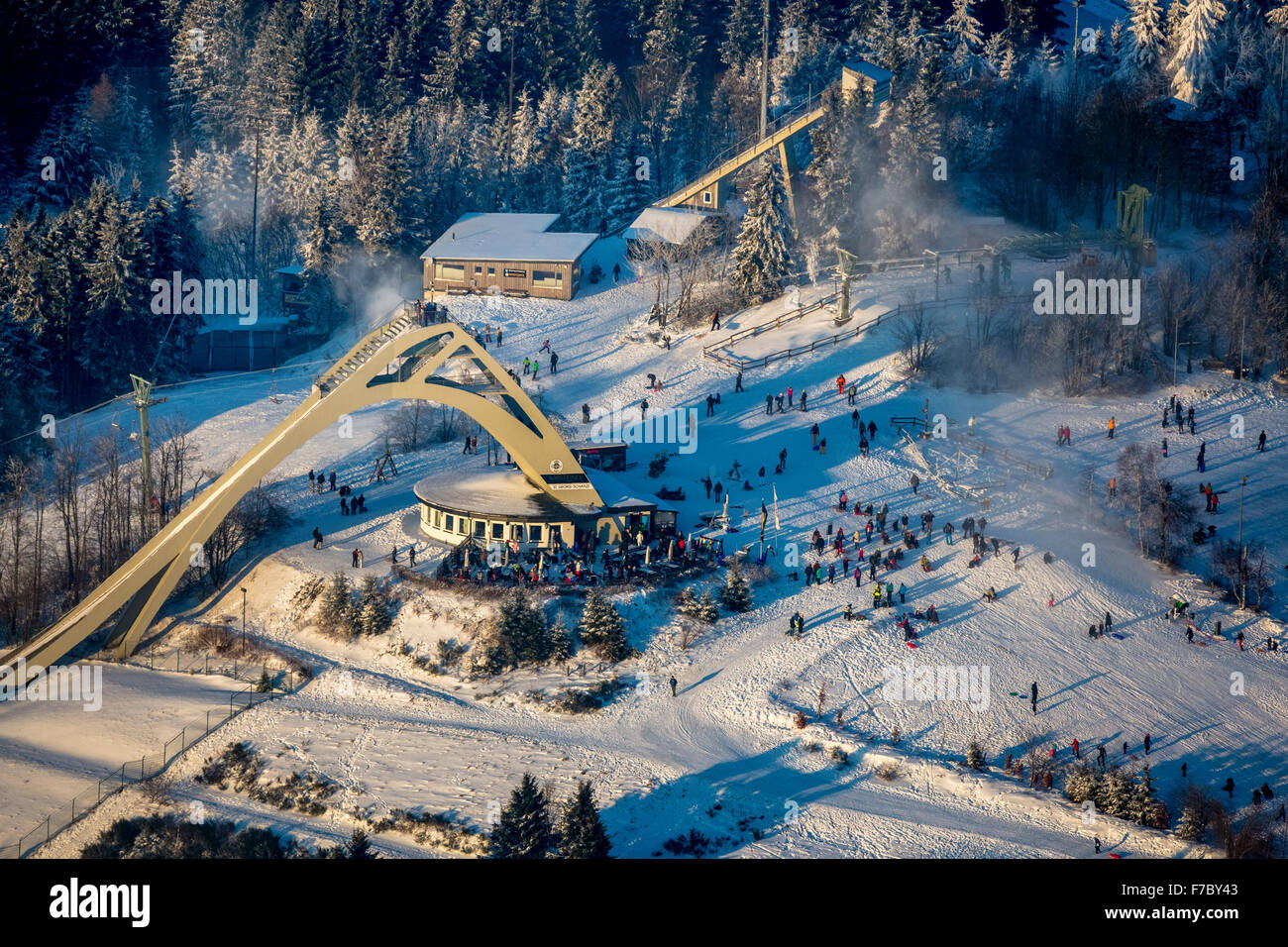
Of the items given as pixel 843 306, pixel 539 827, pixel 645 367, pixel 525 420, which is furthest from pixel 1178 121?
pixel 539 827

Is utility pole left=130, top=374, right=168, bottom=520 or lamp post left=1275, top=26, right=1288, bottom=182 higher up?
lamp post left=1275, top=26, right=1288, bottom=182

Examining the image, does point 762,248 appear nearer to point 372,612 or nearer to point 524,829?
point 372,612

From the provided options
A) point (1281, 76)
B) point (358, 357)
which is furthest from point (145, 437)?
point (1281, 76)

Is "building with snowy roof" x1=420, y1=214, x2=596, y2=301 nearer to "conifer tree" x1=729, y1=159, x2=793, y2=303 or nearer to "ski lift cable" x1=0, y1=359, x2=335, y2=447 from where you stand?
"ski lift cable" x1=0, y1=359, x2=335, y2=447

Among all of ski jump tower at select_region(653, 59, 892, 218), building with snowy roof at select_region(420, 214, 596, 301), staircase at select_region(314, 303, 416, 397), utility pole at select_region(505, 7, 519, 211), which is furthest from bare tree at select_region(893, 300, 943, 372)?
utility pole at select_region(505, 7, 519, 211)

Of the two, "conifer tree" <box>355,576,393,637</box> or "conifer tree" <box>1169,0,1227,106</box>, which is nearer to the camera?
"conifer tree" <box>355,576,393,637</box>

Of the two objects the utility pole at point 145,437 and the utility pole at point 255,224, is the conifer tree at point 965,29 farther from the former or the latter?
the utility pole at point 145,437

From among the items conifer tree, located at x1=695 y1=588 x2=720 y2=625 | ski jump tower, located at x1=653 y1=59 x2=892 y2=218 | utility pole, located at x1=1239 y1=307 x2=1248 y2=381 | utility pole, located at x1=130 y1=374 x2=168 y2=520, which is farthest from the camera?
ski jump tower, located at x1=653 y1=59 x2=892 y2=218
